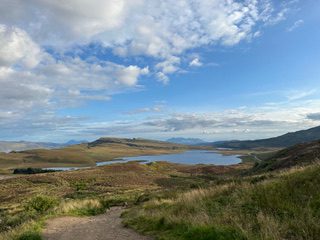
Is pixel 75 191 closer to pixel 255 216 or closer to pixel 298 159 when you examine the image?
pixel 298 159

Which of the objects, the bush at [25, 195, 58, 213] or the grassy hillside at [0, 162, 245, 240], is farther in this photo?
the bush at [25, 195, 58, 213]

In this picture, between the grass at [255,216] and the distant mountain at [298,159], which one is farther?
the distant mountain at [298,159]

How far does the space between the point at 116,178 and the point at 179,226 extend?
55.9 meters

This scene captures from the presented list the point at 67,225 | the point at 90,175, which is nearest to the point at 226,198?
the point at 67,225

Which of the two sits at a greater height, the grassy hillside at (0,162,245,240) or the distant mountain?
the distant mountain

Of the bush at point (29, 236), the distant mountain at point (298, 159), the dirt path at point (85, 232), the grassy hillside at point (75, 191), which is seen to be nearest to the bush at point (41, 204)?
the grassy hillside at point (75, 191)

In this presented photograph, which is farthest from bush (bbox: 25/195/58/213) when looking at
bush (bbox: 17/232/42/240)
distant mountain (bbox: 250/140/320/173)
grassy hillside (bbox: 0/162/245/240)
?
distant mountain (bbox: 250/140/320/173)

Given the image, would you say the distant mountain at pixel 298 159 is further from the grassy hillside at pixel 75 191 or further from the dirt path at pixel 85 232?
the dirt path at pixel 85 232

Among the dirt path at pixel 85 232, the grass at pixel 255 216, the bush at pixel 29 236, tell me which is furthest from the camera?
the dirt path at pixel 85 232

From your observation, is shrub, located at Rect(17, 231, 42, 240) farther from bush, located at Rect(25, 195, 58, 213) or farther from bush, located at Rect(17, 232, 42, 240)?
bush, located at Rect(25, 195, 58, 213)

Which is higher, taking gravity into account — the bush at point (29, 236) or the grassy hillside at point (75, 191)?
the bush at point (29, 236)

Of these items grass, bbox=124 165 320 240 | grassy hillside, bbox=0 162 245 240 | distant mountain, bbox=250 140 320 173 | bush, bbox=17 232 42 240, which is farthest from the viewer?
distant mountain, bbox=250 140 320 173

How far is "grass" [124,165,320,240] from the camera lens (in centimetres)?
811

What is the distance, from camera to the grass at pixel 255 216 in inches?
319
